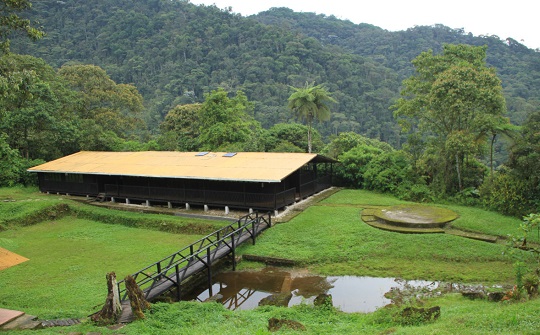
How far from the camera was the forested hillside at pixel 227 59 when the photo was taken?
59.9 m

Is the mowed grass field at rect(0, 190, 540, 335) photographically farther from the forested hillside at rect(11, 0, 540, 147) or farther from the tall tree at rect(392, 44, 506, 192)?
the forested hillside at rect(11, 0, 540, 147)

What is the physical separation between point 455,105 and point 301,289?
13.7 m

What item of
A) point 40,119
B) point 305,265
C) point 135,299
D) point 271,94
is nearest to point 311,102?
point 305,265

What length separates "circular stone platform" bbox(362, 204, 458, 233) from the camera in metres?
16.1

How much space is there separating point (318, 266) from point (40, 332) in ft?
29.0

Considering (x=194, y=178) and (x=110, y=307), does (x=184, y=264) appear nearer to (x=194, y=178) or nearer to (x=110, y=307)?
(x=110, y=307)

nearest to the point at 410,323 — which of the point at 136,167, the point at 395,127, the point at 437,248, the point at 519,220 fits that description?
the point at 437,248

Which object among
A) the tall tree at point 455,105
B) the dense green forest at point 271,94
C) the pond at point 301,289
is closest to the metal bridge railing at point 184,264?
the pond at point 301,289

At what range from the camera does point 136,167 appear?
22.7 meters

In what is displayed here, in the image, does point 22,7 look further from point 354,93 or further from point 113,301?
point 354,93

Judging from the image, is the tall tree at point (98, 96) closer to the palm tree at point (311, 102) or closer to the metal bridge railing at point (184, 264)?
the palm tree at point (311, 102)

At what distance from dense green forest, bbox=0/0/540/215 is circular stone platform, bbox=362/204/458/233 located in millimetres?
2840

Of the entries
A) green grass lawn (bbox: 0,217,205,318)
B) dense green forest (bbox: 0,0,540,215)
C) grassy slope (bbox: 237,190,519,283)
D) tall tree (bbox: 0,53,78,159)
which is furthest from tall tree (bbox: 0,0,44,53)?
tall tree (bbox: 0,53,78,159)

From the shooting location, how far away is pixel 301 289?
12414 millimetres
